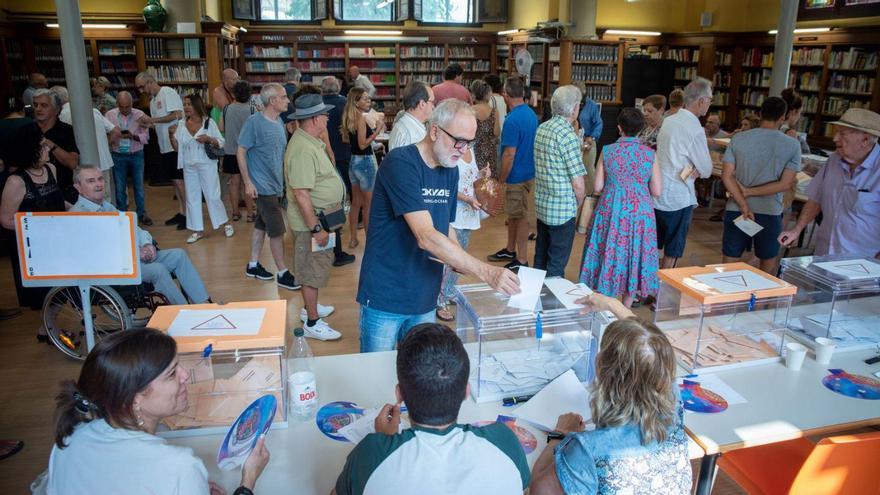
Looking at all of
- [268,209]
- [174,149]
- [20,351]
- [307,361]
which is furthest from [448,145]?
[174,149]

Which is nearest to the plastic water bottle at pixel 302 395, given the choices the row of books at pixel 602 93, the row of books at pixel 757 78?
the row of books at pixel 602 93

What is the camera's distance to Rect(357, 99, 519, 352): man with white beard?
2.27 metres

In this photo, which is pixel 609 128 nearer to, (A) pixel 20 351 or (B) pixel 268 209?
(B) pixel 268 209

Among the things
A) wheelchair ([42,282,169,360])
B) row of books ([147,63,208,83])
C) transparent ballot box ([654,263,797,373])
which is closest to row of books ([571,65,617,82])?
row of books ([147,63,208,83])

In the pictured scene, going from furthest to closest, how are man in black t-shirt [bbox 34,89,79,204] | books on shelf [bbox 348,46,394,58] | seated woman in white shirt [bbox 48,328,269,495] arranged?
books on shelf [bbox 348,46,394,58] → man in black t-shirt [bbox 34,89,79,204] → seated woman in white shirt [bbox 48,328,269,495]

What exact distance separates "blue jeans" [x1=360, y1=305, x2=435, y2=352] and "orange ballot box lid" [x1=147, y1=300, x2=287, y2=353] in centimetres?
44

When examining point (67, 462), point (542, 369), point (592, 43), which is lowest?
point (542, 369)

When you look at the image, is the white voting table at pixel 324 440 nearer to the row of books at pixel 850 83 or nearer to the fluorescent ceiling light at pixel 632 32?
the row of books at pixel 850 83

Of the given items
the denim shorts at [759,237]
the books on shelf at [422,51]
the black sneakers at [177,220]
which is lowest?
the black sneakers at [177,220]

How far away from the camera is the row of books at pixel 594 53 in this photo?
34.6ft

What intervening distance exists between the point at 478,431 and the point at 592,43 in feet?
33.6

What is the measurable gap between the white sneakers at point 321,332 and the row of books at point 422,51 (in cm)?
945

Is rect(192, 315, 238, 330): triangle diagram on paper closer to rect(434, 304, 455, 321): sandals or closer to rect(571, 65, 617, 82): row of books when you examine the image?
rect(434, 304, 455, 321): sandals

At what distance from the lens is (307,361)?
2266 millimetres
